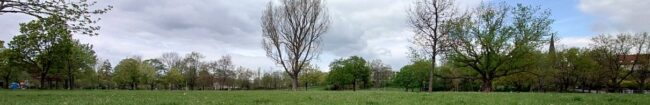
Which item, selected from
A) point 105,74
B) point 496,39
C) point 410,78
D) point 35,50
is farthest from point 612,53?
point 105,74

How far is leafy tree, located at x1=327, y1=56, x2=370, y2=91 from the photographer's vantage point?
121 meters

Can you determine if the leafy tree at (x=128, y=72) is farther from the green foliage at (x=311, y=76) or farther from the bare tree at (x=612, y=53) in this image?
the bare tree at (x=612, y=53)

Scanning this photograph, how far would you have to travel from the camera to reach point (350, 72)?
12219 centimetres

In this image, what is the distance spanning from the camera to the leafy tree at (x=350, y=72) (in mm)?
120875

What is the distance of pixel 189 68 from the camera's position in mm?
114062

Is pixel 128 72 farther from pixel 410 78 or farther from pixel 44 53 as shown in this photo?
pixel 410 78

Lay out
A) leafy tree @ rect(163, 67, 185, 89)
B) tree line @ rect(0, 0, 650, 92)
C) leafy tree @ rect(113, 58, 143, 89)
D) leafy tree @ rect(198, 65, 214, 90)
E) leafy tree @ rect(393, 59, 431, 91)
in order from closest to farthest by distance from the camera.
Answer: tree line @ rect(0, 0, 650, 92) → leafy tree @ rect(113, 58, 143, 89) → leafy tree @ rect(163, 67, 185, 89) → leafy tree @ rect(198, 65, 214, 90) → leafy tree @ rect(393, 59, 431, 91)

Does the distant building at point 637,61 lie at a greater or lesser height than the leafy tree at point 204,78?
greater

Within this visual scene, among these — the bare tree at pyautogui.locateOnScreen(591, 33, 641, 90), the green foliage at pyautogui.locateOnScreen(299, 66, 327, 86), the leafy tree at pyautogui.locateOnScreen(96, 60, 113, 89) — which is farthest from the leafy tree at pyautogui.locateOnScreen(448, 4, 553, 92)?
the leafy tree at pyautogui.locateOnScreen(96, 60, 113, 89)

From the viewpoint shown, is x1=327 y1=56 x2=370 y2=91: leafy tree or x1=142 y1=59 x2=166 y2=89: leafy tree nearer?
x1=142 y1=59 x2=166 y2=89: leafy tree

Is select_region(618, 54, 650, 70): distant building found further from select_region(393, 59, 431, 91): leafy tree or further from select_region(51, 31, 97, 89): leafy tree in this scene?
select_region(51, 31, 97, 89): leafy tree

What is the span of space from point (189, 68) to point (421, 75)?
51.4m

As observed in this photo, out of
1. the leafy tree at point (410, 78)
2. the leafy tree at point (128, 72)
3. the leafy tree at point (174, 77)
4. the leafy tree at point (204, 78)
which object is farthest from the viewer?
the leafy tree at point (410, 78)

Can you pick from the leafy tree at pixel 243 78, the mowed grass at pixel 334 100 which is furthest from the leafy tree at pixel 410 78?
the mowed grass at pixel 334 100
